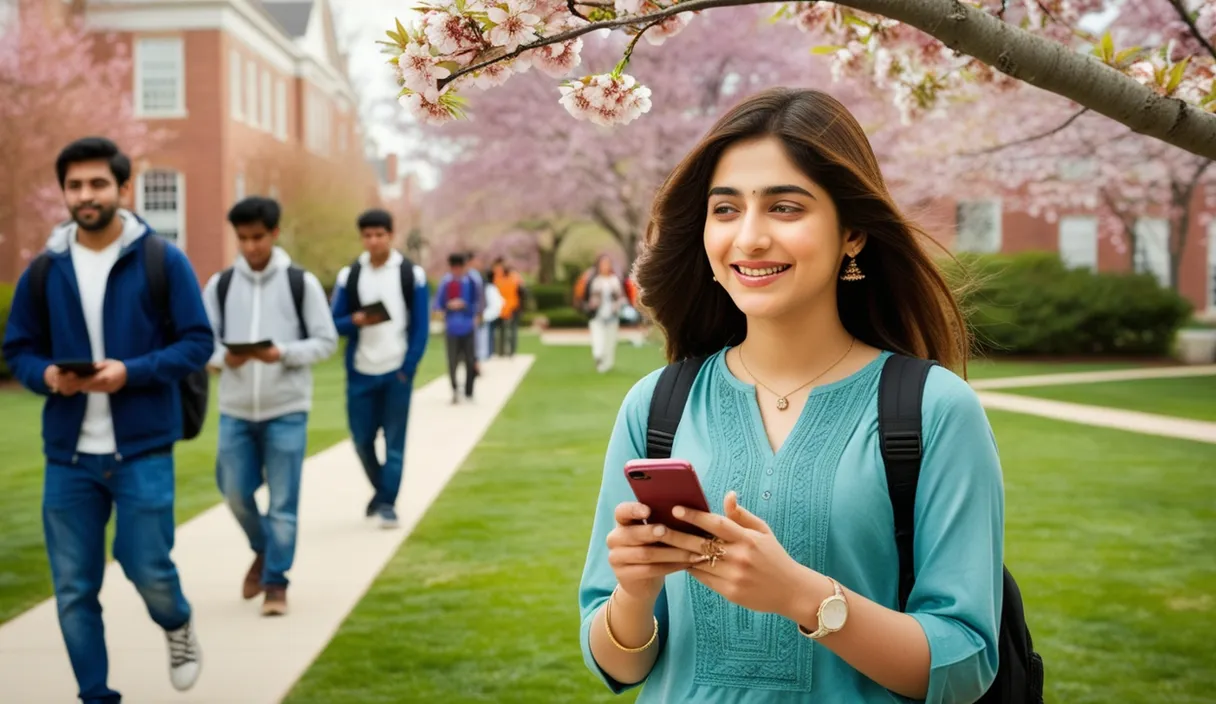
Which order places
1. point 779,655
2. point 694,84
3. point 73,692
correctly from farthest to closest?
point 694,84
point 73,692
point 779,655

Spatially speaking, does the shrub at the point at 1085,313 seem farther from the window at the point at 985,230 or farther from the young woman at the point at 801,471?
the young woman at the point at 801,471

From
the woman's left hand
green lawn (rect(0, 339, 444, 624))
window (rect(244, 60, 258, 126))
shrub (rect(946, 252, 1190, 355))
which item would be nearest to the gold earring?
the woman's left hand

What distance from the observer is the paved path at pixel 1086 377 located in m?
21.2

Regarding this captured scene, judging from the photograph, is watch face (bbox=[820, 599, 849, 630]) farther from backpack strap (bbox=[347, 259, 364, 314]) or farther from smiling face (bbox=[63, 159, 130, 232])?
backpack strap (bbox=[347, 259, 364, 314])

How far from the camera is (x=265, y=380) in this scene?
673 centimetres

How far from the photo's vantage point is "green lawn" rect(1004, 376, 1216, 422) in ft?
55.3

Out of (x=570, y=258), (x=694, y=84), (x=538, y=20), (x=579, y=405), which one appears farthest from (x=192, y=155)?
(x=538, y=20)

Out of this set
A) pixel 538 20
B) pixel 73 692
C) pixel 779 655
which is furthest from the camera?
pixel 73 692

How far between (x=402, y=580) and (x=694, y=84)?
27.6m

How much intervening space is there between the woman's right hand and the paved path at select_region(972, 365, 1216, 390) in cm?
1916

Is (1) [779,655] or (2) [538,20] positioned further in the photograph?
(2) [538,20]

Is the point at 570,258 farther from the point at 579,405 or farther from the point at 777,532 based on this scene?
the point at 777,532

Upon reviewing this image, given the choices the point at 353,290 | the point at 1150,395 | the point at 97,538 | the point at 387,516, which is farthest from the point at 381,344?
the point at 1150,395

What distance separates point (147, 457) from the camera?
487cm
